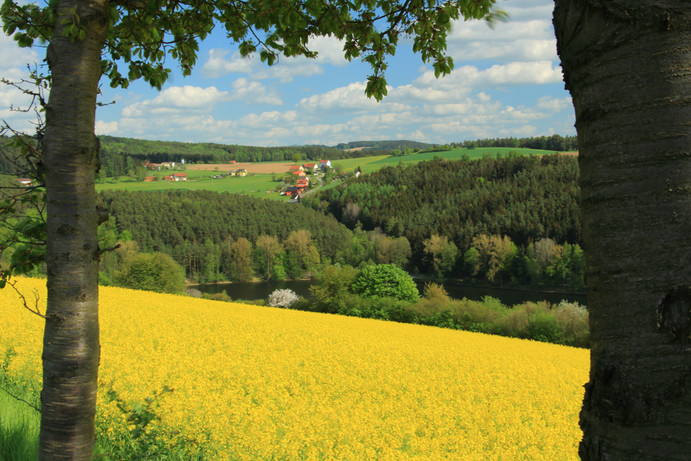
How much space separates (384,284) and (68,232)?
1588 inches

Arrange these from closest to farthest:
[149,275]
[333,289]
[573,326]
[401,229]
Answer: [573,326]
[333,289]
[149,275]
[401,229]

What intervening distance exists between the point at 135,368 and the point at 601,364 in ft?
30.3

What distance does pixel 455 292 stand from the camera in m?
75.0

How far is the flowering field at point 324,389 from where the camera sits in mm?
6648

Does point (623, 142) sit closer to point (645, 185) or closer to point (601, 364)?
point (645, 185)

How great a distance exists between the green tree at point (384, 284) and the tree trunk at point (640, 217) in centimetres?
4055

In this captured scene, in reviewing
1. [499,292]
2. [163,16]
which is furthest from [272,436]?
[499,292]

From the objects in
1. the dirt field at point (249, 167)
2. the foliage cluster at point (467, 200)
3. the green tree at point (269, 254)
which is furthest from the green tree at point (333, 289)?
the dirt field at point (249, 167)

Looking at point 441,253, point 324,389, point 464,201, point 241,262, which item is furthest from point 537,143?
point 324,389

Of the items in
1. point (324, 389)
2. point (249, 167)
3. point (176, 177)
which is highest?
point (249, 167)

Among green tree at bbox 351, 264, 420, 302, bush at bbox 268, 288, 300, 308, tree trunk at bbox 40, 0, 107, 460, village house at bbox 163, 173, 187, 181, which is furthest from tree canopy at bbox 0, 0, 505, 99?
village house at bbox 163, 173, 187, 181

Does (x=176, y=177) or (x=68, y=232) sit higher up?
(x=176, y=177)

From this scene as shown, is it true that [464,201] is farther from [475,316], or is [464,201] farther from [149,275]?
[475,316]

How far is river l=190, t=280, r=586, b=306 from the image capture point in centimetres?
6669
